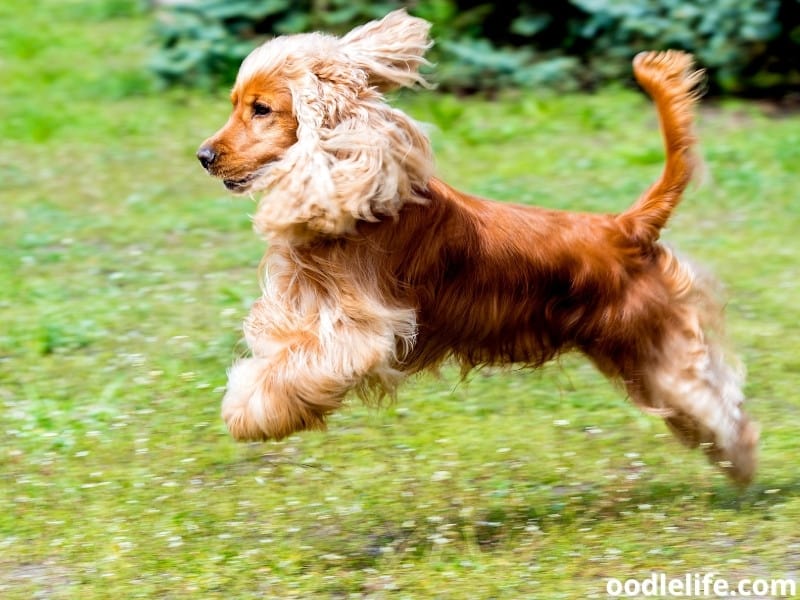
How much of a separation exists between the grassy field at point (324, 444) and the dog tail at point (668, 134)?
126 centimetres

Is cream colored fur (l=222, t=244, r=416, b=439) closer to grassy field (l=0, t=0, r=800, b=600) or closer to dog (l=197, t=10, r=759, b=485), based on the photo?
dog (l=197, t=10, r=759, b=485)

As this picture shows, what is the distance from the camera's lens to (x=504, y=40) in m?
14.8

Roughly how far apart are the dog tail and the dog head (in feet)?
3.53

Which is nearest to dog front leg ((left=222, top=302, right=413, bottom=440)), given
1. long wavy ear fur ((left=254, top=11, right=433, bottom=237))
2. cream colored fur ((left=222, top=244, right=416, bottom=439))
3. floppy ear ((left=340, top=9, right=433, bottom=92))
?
cream colored fur ((left=222, top=244, right=416, bottom=439))

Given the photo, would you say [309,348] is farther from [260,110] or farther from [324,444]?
[324,444]

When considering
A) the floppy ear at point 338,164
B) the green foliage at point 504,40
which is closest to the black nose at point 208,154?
the floppy ear at point 338,164

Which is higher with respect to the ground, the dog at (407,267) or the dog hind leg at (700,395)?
the dog at (407,267)

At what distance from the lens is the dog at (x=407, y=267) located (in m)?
5.12

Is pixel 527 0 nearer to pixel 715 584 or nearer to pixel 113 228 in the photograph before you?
pixel 113 228

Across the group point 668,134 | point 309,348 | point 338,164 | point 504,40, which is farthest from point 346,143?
point 504,40

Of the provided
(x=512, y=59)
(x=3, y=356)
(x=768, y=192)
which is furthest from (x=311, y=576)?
(x=512, y=59)

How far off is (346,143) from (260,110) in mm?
411

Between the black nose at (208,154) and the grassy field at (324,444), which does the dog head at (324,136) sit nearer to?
the black nose at (208,154)

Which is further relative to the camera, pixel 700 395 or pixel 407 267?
pixel 700 395
